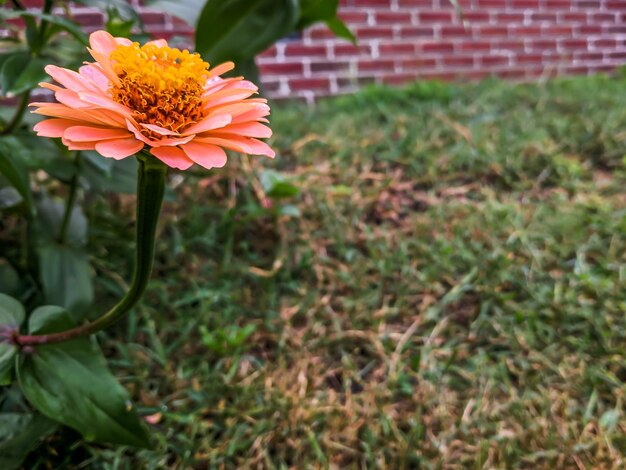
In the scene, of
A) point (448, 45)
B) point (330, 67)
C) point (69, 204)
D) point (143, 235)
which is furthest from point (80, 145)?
point (448, 45)

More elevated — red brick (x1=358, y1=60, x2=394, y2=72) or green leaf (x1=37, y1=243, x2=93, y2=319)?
red brick (x1=358, y1=60, x2=394, y2=72)

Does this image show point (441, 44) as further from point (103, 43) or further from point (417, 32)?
point (103, 43)

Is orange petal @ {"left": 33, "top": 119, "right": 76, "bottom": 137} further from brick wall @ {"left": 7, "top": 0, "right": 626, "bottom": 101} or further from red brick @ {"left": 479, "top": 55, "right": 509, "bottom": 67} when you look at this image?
red brick @ {"left": 479, "top": 55, "right": 509, "bottom": 67}

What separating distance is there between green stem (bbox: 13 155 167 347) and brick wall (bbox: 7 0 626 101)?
148 centimetres

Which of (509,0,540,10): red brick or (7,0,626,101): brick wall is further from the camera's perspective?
(509,0,540,10): red brick

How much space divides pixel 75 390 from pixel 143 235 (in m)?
0.22

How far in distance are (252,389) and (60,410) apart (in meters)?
0.34

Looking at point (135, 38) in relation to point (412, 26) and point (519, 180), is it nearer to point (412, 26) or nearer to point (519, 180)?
point (519, 180)

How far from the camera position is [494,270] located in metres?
1.18

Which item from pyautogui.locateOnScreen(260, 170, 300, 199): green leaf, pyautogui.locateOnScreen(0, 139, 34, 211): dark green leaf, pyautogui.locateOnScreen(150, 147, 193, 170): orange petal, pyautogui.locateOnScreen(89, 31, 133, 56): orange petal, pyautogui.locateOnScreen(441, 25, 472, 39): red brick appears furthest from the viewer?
pyautogui.locateOnScreen(441, 25, 472, 39): red brick

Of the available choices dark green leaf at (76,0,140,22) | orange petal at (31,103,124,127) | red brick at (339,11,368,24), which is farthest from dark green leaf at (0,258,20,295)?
red brick at (339,11,368,24)

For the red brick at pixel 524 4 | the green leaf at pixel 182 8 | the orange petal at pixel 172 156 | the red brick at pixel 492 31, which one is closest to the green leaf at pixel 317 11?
the green leaf at pixel 182 8

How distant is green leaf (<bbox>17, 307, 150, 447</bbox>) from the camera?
1.99 feet

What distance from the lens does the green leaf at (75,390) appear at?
61cm
